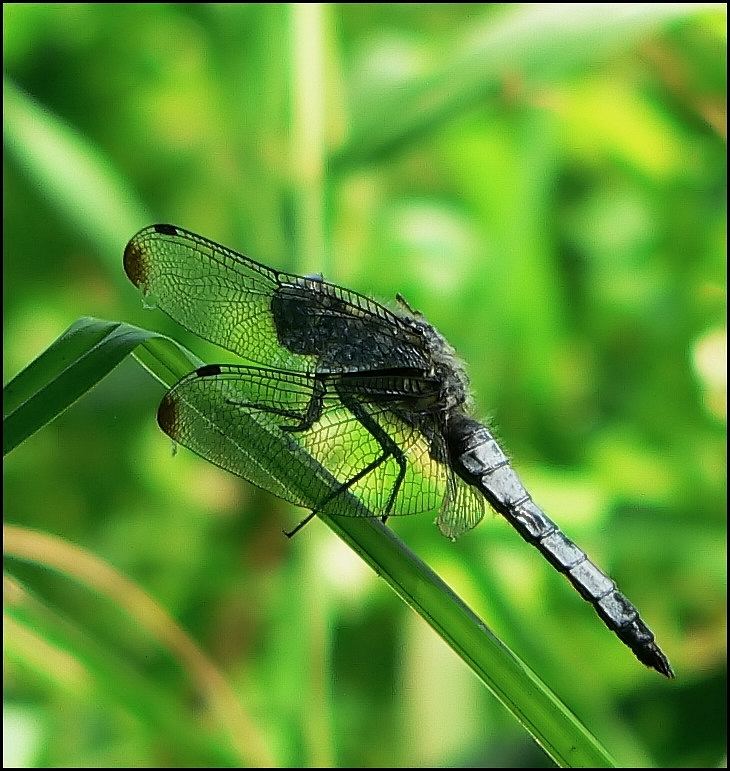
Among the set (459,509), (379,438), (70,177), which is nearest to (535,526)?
(459,509)

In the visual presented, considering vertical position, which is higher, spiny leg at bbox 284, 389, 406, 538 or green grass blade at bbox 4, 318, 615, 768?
spiny leg at bbox 284, 389, 406, 538

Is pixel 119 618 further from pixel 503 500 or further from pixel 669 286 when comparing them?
pixel 669 286

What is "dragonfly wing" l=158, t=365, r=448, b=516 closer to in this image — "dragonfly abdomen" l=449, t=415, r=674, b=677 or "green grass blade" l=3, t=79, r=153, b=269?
"dragonfly abdomen" l=449, t=415, r=674, b=677

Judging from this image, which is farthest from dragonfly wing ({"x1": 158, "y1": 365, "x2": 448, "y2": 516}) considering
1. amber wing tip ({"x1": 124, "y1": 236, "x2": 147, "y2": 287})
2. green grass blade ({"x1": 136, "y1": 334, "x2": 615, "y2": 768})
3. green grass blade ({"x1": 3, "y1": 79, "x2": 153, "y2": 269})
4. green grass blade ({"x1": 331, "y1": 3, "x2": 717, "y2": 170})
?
green grass blade ({"x1": 3, "y1": 79, "x2": 153, "y2": 269})

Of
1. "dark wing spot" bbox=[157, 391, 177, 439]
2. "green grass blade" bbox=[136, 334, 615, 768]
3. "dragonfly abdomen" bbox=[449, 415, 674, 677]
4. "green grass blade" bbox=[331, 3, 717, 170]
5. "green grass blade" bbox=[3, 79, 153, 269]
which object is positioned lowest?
"green grass blade" bbox=[136, 334, 615, 768]

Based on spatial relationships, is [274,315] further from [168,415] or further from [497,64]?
[497,64]

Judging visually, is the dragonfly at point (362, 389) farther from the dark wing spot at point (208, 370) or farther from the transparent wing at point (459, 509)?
the dark wing spot at point (208, 370)

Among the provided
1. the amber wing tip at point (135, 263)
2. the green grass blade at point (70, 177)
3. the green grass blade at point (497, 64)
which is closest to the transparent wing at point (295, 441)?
the amber wing tip at point (135, 263)

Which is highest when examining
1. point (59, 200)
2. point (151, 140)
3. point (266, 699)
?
point (151, 140)

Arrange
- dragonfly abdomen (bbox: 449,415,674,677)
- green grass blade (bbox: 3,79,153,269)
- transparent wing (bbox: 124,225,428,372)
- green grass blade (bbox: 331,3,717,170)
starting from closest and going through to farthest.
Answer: dragonfly abdomen (bbox: 449,415,674,677)
transparent wing (bbox: 124,225,428,372)
green grass blade (bbox: 331,3,717,170)
green grass blade (bbox: 3,79,153,269)

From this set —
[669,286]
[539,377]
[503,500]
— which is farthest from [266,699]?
[669,286]
